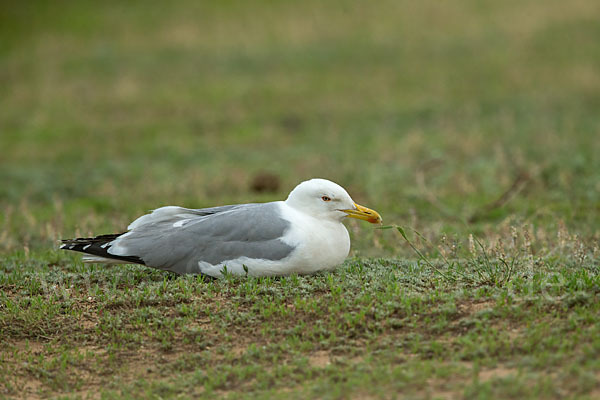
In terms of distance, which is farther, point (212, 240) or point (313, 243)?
point (212, 240)

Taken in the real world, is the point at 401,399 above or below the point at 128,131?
below

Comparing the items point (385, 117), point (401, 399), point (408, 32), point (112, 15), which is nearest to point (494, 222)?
point (401, 399)

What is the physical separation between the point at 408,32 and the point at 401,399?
860 inches

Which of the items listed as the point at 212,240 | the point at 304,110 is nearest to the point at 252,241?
the point at 212,240

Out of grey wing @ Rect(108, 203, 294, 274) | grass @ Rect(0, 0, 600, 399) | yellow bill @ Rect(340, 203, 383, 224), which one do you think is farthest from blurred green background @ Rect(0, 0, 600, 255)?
grey wing @ Rect(108, 203, 294, 274)

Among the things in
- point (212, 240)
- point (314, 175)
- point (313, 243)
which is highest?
point (314, 175)

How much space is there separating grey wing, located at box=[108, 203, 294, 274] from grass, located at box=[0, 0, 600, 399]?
294 millimetres

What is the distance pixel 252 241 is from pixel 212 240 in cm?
40

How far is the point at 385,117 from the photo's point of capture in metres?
19.6

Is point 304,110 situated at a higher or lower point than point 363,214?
higher

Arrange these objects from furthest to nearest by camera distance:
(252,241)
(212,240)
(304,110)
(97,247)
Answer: (304,110), (97,247), (212,240), (252,241)

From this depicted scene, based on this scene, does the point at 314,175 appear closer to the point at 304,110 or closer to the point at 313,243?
the point at 304,110

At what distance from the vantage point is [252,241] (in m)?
7.00

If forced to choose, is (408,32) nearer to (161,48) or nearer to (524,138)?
(161,48)
